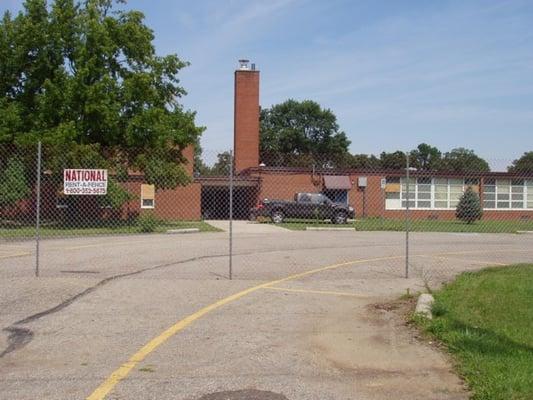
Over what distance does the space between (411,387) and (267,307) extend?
384cm

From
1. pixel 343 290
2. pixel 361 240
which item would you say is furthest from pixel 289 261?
pixel 361 240

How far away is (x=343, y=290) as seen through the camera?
429 inches

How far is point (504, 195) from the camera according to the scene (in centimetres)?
4669

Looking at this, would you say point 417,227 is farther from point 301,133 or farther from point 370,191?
point 301,133

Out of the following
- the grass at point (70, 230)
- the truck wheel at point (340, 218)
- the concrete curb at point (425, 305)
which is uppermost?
the truck wheel at point (340, 218)

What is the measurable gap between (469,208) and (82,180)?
104 feet

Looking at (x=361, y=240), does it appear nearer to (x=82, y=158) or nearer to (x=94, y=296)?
(x=82, y=158)

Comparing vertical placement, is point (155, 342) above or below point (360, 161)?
below

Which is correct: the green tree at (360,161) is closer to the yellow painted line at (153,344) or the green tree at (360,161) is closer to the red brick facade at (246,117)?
the red brick facade at (246,117)

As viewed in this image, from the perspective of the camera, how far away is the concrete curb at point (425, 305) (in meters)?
8.44

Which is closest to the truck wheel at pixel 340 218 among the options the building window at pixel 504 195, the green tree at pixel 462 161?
the building window at pixel 504 195

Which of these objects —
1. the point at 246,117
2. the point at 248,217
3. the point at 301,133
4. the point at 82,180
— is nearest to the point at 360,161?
the point at 301,133

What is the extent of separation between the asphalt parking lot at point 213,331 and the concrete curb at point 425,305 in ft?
1.06

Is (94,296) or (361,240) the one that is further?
(361,240)
